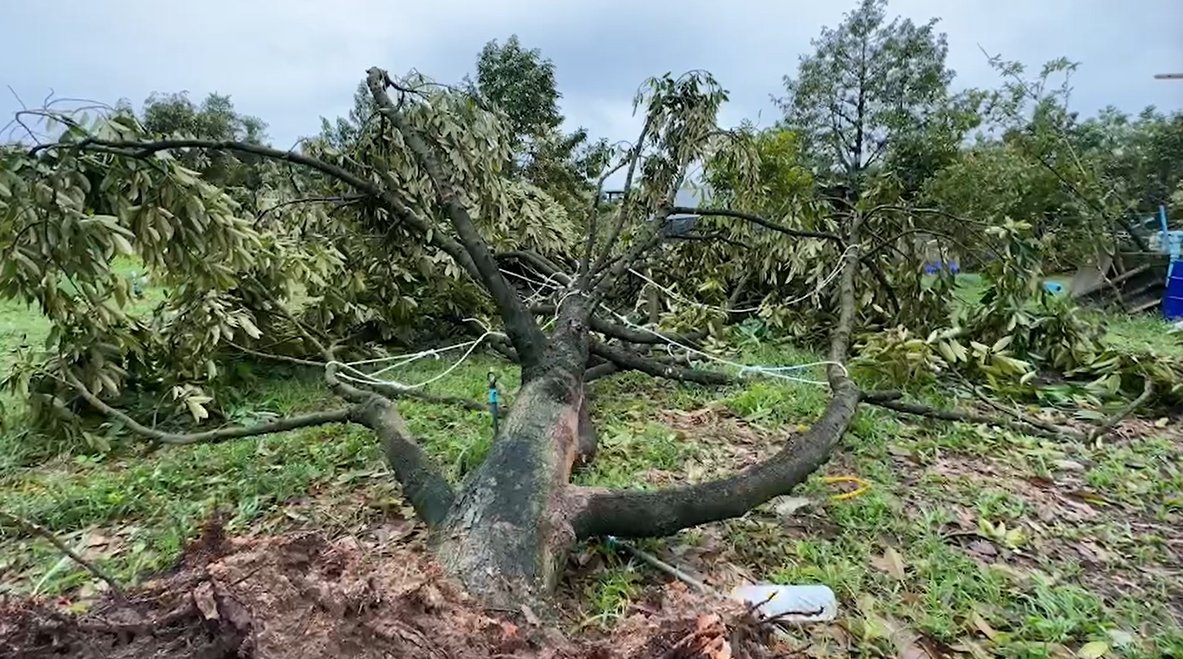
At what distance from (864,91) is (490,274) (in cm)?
1867

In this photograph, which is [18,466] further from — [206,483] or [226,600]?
[226,600]

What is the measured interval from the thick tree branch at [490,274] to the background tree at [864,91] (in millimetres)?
16199

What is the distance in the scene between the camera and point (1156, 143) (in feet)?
53.9

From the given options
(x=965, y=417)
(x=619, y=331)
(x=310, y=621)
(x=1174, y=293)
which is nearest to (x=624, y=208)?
(x=619, y=331)

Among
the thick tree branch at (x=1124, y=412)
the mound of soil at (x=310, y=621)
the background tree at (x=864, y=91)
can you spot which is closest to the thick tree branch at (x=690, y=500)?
the mound of soil at (x=310, y=621)

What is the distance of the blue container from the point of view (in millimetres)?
6141

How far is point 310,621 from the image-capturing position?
969 millimetres

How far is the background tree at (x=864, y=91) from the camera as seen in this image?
17.5m

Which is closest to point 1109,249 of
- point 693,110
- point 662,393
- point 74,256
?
point 693,110

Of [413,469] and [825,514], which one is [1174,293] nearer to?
[825,514]

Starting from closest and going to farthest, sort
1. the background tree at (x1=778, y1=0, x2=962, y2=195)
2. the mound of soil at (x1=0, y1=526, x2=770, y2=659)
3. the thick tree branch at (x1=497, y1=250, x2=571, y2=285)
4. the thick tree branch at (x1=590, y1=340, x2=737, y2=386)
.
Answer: the mound of soil at (x1=0, y1=526, x2=770, y2=659)
the thick tree branch at (x1=590, y1=340, x2=737, y2=386)
the thick tree branch at (x1=497, y1=250, x2=571, y2=285)
the background tree at (x1=778, y1=0, x2=962, y2=195)

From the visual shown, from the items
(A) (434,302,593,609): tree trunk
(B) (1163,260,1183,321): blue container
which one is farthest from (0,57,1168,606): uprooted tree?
(B) (1163,260,1183,321): blue container

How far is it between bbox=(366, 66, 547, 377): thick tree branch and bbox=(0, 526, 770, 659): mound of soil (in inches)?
47.5

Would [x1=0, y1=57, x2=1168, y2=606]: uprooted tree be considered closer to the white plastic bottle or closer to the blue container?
the white plastic bottle
